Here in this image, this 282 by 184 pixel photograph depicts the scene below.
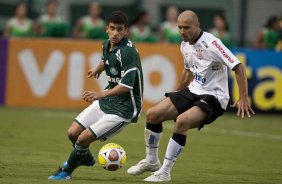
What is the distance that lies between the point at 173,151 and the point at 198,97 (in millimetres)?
784

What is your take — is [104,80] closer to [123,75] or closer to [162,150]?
[162,150]

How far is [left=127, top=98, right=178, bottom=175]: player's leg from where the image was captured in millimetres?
10391

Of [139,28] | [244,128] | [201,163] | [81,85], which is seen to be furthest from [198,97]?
[139,28]

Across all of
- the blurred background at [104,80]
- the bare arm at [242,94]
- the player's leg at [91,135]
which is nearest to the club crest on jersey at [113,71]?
the player's leg at [91,135]

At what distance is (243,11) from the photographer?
25.8 metres

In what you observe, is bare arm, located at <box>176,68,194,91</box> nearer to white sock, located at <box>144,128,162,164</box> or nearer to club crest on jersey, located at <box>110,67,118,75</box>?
white sock, located at <box>144,128,162,164</box>

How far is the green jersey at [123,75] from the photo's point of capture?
9.97 m

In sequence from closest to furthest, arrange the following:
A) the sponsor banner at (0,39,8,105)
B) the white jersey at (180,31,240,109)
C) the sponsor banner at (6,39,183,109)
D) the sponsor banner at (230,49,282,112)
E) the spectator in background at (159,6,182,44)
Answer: the white jersey at (180,31,240,109), the sponsor banner at (0,39,8,105), the sponsor banner at (6,39,183,109), the sponsor banner at (230,49,282,112), the spectator in background at (159,6,182,44)

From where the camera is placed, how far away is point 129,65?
9.95 meters

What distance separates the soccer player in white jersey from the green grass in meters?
0.36

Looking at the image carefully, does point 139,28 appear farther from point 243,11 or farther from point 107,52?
point 107,52

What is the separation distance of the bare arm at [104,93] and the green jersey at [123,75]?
15cm

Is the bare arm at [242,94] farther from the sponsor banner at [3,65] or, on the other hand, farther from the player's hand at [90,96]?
the sponsor banner at [3,65]

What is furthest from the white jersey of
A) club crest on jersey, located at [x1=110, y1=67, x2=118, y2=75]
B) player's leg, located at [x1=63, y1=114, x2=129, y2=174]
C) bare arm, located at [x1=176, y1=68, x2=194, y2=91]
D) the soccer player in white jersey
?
player's leg, located at [x1=63, y1=114, x2=129, y2=174]
